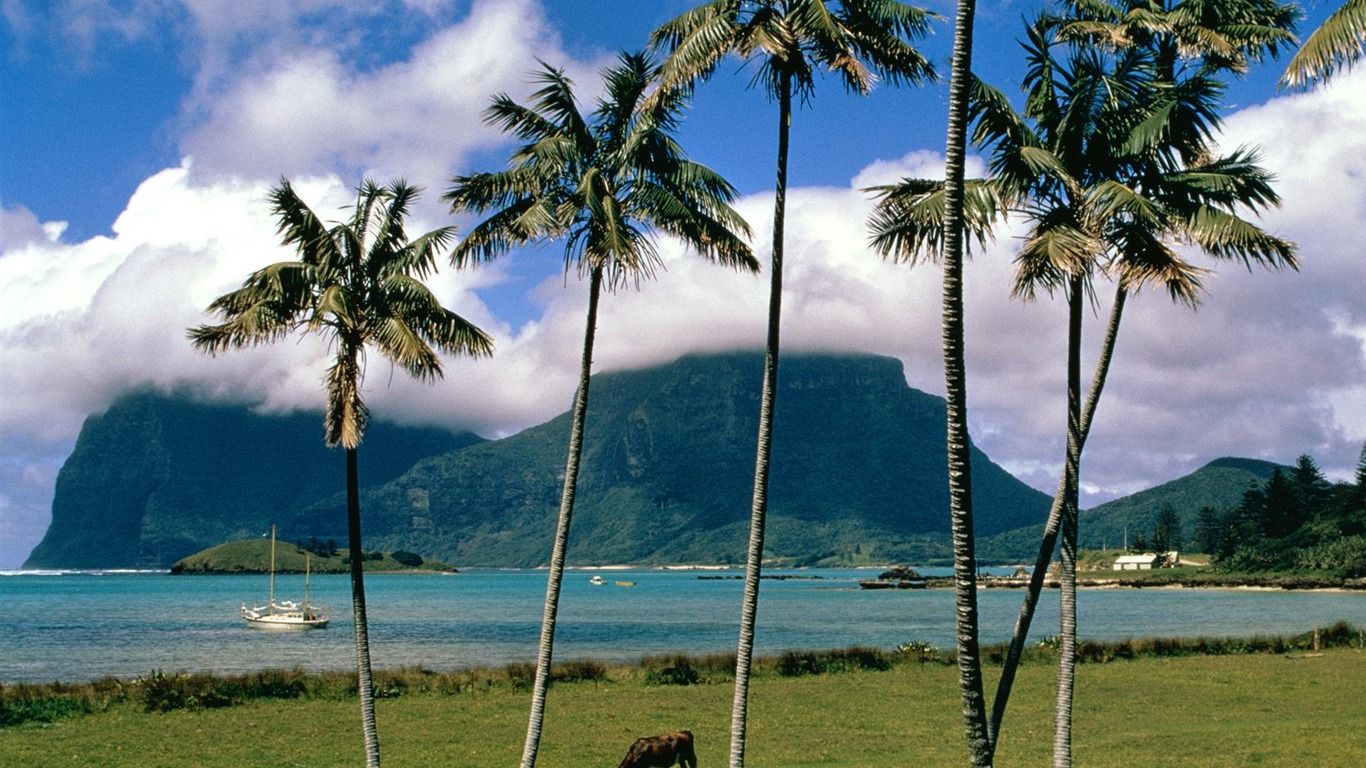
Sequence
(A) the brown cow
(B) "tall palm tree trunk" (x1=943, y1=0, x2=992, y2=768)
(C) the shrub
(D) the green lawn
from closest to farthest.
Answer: (B) "tall palm tree trunk" (x1=943, y1=0, x2=992, y2=768)
(A) the brown cow
(D) the green lawn
(C) the shrub

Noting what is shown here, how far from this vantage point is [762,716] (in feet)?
103

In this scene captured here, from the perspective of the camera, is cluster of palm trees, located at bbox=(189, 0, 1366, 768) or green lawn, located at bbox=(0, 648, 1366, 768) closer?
cluster of palm trees, located at bbox=(189, 0, 1366, 768)

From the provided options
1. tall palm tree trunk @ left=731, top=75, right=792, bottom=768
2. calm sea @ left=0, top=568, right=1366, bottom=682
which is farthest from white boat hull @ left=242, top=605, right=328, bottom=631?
tall palm tree trunk @ left=731, top=75, right=792, bottom=768

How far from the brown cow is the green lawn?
341cm

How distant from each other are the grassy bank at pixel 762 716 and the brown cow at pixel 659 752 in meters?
3.96

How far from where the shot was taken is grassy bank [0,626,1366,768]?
2433cm

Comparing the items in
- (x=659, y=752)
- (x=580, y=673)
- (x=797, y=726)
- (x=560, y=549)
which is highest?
(x=560, y=549)

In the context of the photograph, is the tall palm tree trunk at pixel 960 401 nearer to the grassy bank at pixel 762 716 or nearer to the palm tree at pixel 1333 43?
the palm tree at pixel 1333 43

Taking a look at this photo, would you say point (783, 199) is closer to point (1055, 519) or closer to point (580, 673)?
point (1055, 519)

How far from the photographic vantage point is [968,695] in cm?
1011

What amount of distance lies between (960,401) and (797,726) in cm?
2068

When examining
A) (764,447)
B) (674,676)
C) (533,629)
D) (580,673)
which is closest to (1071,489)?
(764,447)

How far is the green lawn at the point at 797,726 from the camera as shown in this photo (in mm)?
23906

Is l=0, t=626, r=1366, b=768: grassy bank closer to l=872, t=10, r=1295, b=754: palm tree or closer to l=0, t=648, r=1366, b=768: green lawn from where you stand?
l=0, t=648, r=1366, b=768: green lawn
